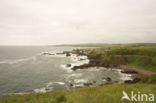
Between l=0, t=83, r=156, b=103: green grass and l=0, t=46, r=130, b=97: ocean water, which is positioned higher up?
l=0, t=83, r=156, b=103: green grass

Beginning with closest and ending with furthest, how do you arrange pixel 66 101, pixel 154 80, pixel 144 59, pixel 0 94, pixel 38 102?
1. pixel 66 101
2. pixel 38 102
3. pixel 0 94
4. pixel 154 80
5. pixel 144 59

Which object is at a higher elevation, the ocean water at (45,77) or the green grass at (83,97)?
the green grass at (83,97)

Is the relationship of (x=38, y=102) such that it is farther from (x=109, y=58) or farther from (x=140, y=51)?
(x=140, y=51)

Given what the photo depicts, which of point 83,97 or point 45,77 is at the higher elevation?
point 83,97

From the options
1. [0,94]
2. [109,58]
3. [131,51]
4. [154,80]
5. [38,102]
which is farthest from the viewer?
[131,51]

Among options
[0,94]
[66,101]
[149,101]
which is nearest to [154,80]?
[149,101]

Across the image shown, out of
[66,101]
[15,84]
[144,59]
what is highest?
[66,101]

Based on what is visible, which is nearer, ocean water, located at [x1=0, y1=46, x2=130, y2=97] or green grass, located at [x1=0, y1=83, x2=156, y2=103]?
green grass, located at [x1=0, y1=83, x2=156, y2=103]

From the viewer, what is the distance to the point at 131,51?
61438mm

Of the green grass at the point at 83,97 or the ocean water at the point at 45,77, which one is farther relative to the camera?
the ocean water at the point at 45,77

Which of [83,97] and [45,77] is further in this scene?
[45,77]

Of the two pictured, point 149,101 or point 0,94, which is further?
point 0,94

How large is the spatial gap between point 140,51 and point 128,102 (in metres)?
64.8

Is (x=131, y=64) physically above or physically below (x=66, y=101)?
below
